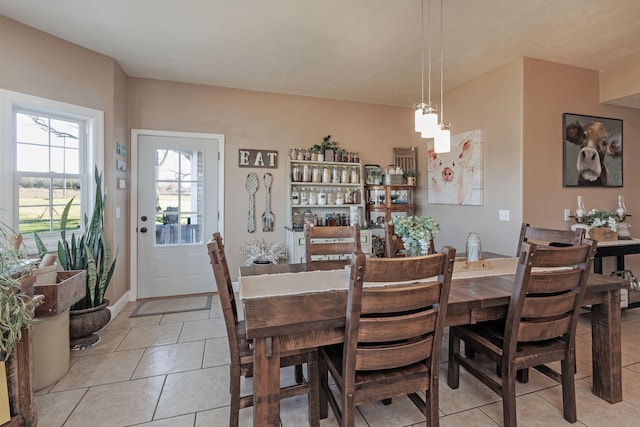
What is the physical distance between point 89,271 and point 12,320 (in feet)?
3.73

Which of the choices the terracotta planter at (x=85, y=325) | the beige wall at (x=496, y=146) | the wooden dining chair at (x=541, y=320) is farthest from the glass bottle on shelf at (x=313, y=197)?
the wooden dining chair at (x=541, y=320)

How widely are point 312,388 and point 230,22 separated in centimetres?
276

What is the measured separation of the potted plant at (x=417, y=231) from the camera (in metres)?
1.96

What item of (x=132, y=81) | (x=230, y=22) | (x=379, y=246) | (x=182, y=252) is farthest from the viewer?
(x=379, y=246)

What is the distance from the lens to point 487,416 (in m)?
1.71

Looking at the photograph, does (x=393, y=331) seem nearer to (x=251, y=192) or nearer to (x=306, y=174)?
(x=306, y=174)

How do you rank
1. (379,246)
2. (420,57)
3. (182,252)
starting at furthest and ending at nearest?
(379,246)
(182,252)
(420,57)

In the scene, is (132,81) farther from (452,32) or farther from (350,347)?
(350,347)

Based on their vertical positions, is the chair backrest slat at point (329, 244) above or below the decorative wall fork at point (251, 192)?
below

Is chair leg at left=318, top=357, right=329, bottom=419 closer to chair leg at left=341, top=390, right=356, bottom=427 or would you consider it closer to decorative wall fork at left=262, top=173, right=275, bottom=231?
chair leg at left=341, top=390, right=356, bottom=427

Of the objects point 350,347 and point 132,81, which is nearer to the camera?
point 350,347

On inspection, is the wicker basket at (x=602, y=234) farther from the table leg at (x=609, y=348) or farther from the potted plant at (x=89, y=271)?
the potted plant at (x=89, y=271)

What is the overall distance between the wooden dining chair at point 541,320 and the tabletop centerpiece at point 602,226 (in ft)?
7.21

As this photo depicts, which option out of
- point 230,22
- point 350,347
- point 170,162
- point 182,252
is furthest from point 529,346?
point 170,162
